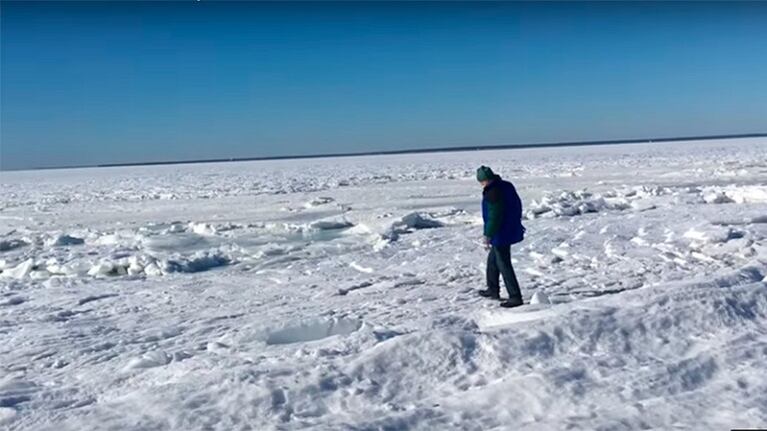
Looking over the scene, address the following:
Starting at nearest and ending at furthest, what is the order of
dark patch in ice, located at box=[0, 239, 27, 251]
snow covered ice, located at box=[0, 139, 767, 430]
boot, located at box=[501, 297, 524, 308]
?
snow covered ice, located at box=[0, 139, 767, 430] < boot, located at box=[501, 297, 524, 308] < dark patch in ice, located at box=[0, 239, 27, 251]

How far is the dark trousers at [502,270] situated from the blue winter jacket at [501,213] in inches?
3.1

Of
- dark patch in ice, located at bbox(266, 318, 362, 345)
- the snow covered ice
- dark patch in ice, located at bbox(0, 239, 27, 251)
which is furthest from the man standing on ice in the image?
dark patch in ice, located at bbox(0, 239, 27, 251)

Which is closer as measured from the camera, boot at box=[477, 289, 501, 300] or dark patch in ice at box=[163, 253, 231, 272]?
boot at box=[477, 289, 501, 300]

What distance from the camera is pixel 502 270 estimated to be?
5.90m

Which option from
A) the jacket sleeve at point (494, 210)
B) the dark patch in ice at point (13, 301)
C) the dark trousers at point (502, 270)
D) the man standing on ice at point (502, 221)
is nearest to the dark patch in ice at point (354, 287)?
the dark trousers at point (502, 270)

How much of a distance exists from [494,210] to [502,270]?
0.52 meters

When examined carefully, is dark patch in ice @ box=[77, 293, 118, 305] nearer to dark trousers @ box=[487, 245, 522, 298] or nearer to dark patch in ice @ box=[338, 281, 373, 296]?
dark patch in ice @ box=[338, 281, 373, 296]

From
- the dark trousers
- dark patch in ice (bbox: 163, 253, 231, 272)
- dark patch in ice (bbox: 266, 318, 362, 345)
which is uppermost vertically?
the dark trousers

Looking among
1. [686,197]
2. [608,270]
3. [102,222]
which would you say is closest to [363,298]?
[608,270]

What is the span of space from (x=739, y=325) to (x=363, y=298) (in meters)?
3.45

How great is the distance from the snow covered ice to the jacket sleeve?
0.66m

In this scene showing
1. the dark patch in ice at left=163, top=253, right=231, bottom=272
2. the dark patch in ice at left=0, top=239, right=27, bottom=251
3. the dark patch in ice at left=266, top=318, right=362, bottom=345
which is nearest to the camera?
the dark patch in ice at left=266, top=318, right=362, bottom=345

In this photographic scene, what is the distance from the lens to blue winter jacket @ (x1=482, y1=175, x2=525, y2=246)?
18.9ft

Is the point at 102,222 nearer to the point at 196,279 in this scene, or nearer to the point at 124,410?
the point at 196,279
